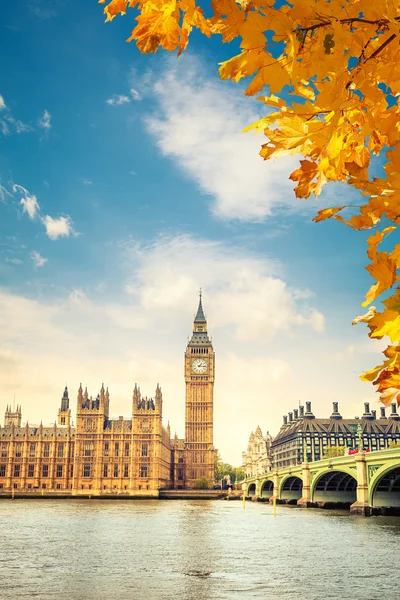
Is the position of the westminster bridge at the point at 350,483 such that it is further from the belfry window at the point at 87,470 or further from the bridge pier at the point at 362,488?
the belfry window at the point at 87,470

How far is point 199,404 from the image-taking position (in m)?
143

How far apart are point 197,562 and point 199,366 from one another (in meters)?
121

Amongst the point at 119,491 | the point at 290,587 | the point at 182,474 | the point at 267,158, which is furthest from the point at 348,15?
the point at 182,474

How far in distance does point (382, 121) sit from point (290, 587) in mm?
20355

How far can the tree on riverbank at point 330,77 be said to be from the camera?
7.65ft

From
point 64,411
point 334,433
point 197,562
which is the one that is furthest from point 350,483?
point 64,411

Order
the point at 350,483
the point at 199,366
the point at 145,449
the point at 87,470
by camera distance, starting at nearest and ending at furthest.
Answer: the point at 350,483, the point at 87,470, the point at 145,449, the point at 199,366

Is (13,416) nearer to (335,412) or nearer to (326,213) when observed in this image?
(335,412)

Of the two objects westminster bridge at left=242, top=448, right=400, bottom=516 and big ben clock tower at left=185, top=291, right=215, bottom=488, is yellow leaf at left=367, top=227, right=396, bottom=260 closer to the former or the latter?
westminster bridge at left=242, top=448, right=400, bottom=516

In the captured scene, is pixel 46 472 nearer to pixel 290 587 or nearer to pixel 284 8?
pixel 290 587

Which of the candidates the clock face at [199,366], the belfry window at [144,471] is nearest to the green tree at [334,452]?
the clock face at [199,366]

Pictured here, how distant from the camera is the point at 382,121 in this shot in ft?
8.62

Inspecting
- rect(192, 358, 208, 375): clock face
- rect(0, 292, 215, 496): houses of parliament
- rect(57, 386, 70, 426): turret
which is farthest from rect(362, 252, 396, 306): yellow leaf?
rect(57, 386, 70, 426): turret

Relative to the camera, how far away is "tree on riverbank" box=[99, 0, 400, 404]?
233 cm
